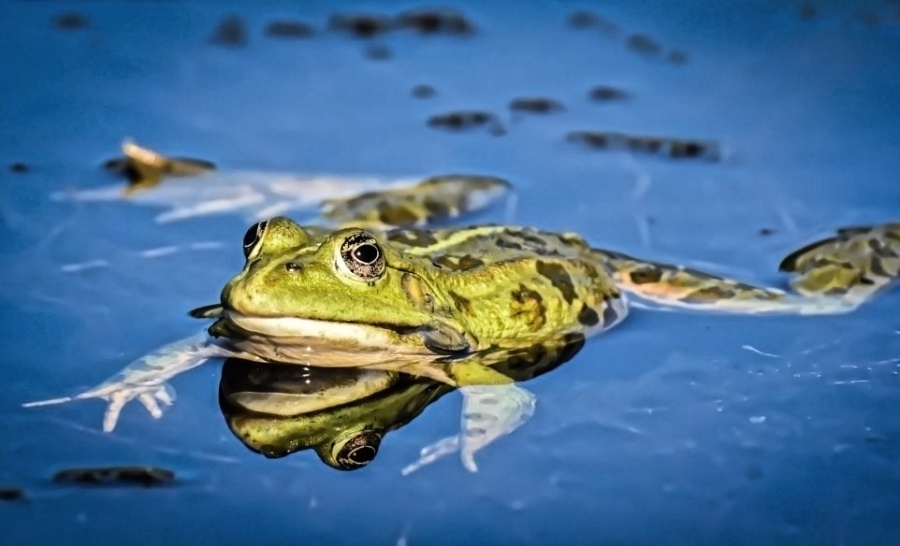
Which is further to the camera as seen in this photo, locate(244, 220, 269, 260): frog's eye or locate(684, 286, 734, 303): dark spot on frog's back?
locate(684, 286, 734, 303): dark spot on frog's back

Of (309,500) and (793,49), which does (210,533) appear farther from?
(793,49)

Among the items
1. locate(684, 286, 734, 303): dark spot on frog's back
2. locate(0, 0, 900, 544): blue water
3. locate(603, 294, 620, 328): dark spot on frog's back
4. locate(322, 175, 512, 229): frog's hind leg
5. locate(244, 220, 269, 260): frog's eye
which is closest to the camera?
locate(0, 0, 900, 544): blue water

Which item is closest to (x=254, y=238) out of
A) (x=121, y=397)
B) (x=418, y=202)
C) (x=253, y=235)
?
(x=253, y=235)

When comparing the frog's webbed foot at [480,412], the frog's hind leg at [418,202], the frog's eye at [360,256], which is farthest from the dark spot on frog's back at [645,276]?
the frog's eye at [360,256]

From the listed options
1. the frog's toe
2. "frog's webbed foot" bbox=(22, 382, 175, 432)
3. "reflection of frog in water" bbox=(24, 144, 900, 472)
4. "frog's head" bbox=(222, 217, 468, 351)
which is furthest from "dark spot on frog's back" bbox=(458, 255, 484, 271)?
the frog's toe

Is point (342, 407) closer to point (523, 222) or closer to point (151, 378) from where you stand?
point (151, 378)

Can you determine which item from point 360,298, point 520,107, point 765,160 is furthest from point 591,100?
point 360,298

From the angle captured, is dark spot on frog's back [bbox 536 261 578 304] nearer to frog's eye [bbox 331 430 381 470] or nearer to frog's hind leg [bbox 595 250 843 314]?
frog's hind leg [bbox 595 250 843 314]
